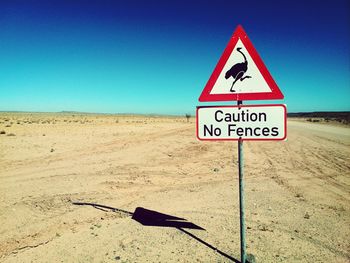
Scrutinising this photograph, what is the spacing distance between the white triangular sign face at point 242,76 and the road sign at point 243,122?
0.19 m

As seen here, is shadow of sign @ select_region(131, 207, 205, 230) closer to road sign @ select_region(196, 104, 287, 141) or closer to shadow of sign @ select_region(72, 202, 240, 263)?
shadow of sign @ select_region(72, 202, 240, 263)

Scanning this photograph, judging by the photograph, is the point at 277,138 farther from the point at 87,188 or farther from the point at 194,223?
the point at 87,188

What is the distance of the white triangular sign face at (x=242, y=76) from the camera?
124 inches

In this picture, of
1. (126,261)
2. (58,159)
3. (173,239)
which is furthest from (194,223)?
(58,159)

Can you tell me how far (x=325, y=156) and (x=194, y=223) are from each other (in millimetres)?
7979

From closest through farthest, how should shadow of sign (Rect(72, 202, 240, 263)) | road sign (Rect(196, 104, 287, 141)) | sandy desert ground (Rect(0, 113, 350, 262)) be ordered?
1. road sign (Rect(196, 104, 287, 141))
2. sandy desert ground (Rect(0, 113, 350, 262))
3. shadow of sign (Rect(72, 202, 240, 263))

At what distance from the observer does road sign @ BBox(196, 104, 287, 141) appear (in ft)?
10.2

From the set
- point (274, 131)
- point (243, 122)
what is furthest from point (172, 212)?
point (274, 131)

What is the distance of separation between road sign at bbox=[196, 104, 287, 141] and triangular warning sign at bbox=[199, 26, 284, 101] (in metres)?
0.13

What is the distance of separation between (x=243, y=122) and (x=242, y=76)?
491 mm

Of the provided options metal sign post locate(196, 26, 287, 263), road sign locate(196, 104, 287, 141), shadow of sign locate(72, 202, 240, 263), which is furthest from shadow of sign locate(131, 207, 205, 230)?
road sign locate(196, 104, 287, 141)

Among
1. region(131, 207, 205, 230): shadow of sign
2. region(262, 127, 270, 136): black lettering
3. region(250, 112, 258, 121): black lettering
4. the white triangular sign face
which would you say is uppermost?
the white triangular sign face

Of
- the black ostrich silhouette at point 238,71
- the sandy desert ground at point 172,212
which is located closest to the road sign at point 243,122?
the black ostrich silhouette at point 238,71

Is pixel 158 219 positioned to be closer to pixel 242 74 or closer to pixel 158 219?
pixel 158 219
